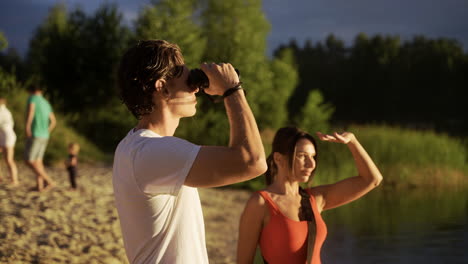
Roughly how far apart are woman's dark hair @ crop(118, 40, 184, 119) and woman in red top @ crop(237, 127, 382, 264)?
1.18 meters

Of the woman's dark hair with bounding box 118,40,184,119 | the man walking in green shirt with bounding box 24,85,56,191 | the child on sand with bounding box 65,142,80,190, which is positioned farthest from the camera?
the child on sand with bounding box 65,142,80,190

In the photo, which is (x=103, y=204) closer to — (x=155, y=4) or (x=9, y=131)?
(x=9, y=131)

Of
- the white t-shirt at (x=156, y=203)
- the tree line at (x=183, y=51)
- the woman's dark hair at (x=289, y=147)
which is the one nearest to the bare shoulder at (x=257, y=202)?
the woman's dark hair at (x=289, y=147)

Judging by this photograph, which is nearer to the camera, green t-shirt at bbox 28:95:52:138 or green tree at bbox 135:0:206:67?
green t-shirt at bbox 28:95:52:138

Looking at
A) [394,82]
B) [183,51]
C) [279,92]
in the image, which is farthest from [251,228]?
[394,82]

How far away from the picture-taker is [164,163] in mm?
1879

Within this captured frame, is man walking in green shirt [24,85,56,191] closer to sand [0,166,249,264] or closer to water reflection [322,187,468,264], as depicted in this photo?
sand [0,166,249,264]

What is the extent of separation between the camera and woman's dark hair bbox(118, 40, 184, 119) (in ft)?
6.82

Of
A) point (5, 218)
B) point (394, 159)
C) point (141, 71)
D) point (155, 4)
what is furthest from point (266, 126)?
point (141, 71)

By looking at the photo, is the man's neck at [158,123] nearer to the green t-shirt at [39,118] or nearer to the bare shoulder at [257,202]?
the bare shoulder at [257,202]

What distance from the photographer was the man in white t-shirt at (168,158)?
1864 mm

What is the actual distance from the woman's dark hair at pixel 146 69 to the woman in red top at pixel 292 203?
1176mm

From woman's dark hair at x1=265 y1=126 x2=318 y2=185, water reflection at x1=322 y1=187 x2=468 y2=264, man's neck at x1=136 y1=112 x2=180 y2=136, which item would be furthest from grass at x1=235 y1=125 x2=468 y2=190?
man's neck at x1=136 y1=112 x2=180 y2=136

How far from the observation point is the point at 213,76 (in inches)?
78.8
